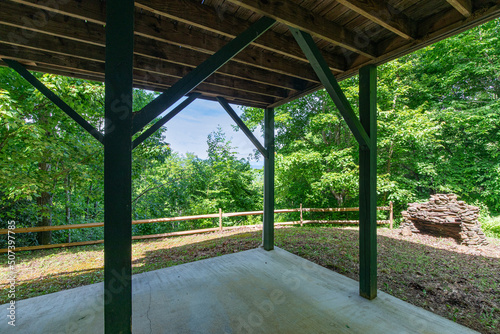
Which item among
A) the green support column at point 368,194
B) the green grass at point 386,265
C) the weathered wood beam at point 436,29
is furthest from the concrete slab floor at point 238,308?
the weathered wood beam at point 436,29

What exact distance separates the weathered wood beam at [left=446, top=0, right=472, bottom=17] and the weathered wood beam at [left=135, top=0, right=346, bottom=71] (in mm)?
1279

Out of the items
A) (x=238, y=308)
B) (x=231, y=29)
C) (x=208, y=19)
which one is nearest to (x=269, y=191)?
(x=238, y=308)

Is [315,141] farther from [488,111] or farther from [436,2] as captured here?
[436,2]

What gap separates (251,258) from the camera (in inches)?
140

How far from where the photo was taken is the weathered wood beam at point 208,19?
1.62 m

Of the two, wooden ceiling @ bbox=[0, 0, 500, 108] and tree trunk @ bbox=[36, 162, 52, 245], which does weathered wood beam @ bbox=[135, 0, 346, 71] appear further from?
tree trunk @ bbox=[36, 162, 52, 245]

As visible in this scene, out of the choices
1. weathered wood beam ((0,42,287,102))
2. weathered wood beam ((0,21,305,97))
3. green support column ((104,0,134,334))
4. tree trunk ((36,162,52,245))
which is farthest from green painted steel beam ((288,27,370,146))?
tree trunk ((36,162,52,245))

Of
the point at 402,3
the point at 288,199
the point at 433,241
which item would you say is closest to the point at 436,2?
the point at 402,3

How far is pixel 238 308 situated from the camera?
215 cm

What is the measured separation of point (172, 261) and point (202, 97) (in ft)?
9.68

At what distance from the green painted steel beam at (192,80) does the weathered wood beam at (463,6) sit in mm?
1290

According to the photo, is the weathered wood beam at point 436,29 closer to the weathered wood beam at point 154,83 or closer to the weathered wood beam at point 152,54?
the weathered wood beam at point 152,54

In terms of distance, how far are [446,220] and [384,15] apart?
→ 591cm

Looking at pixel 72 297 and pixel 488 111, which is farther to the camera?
pixel 488 111
